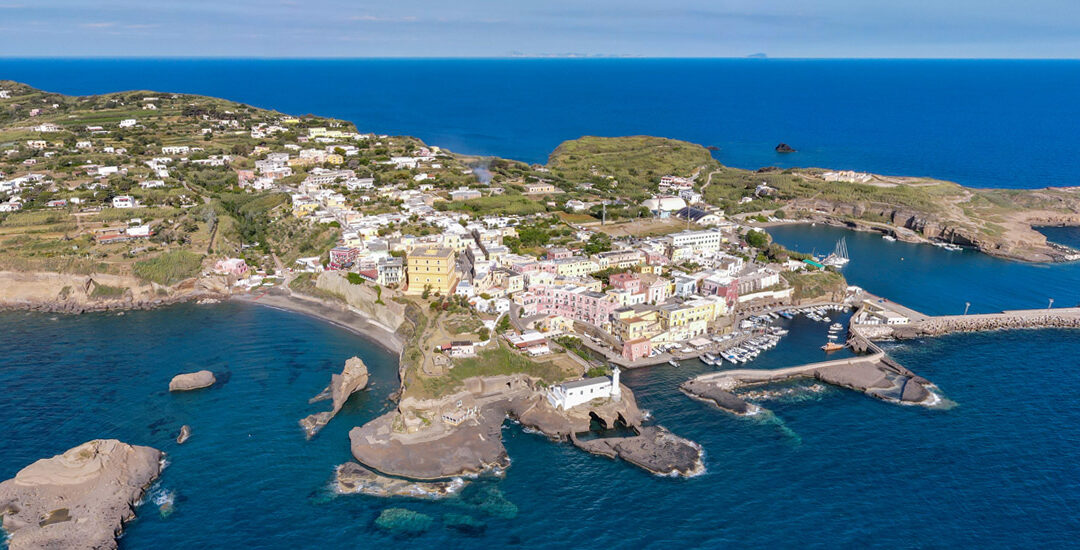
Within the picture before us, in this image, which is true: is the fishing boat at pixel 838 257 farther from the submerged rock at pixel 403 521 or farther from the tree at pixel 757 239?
the submerged rock at pixel 403 521

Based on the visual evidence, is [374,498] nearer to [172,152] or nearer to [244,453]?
[244,453]

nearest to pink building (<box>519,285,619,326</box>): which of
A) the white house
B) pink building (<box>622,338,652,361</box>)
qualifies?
pink building (<box>622,338,652,361</box>)

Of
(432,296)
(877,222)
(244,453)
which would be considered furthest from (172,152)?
(877,222)

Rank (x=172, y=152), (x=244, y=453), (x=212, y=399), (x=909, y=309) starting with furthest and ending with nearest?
(x=172, y=152) → (x=909, y=309) → (x=212, y=399) → (x=244, y=453)

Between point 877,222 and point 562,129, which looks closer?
point 877,222

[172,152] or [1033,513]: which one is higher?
[172,152]

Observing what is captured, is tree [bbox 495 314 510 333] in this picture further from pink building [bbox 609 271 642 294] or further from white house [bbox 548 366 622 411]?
pink building [bbox 609 271 642 294]

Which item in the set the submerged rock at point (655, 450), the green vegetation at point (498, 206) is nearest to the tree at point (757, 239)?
the green vegetation at point (498, 206)
